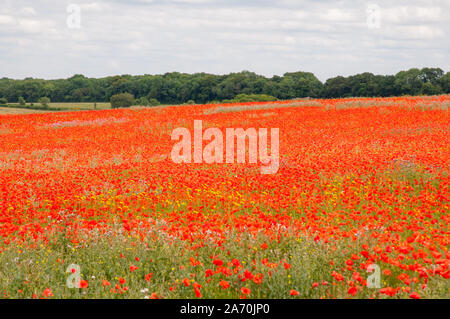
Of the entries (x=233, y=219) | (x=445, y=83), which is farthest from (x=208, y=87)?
(x=233, y=219)

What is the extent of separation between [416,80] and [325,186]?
185 feet

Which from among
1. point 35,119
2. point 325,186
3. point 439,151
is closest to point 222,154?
point 325,186

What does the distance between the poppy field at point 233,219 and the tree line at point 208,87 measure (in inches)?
1726

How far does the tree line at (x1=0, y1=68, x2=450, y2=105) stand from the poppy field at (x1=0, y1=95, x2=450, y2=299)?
43.8 meters

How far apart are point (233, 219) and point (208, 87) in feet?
246

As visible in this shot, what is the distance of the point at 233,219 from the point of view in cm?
786

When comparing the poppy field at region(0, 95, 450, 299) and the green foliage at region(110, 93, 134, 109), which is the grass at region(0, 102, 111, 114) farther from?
the poppy field at region(0, 95, 450, 299)

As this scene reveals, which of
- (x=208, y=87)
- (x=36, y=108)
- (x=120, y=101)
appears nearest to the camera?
(x=36, y=108)

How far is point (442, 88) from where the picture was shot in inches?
2260

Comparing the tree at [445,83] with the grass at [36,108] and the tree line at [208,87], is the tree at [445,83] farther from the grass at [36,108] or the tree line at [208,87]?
the grass at [36,108]

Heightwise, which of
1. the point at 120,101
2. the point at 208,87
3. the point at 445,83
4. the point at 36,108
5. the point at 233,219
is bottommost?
the point at 233,219

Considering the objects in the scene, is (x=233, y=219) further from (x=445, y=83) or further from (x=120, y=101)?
(x=445, y=83)
